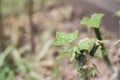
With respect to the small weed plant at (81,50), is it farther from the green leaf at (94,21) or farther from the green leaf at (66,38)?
the green leaf at (94,21)

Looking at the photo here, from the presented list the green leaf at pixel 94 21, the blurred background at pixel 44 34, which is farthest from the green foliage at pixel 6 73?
the green leaf at pixel 94 21

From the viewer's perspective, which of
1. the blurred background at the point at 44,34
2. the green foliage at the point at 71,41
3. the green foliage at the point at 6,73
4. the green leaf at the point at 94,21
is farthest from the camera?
the blurred background at the point at 44,34

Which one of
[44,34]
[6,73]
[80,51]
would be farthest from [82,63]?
[44,34]

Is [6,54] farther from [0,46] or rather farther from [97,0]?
[97,0]

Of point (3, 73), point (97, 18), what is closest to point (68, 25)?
point (3, 73)

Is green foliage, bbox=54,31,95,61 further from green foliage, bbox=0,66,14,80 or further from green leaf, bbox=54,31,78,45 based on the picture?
green foliage, bbox=0,66,14,80

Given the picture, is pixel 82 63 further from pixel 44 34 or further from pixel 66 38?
pixel 44 34

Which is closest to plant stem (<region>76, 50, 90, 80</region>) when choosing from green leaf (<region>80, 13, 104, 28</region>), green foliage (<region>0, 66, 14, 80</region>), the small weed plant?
the small weed plant
